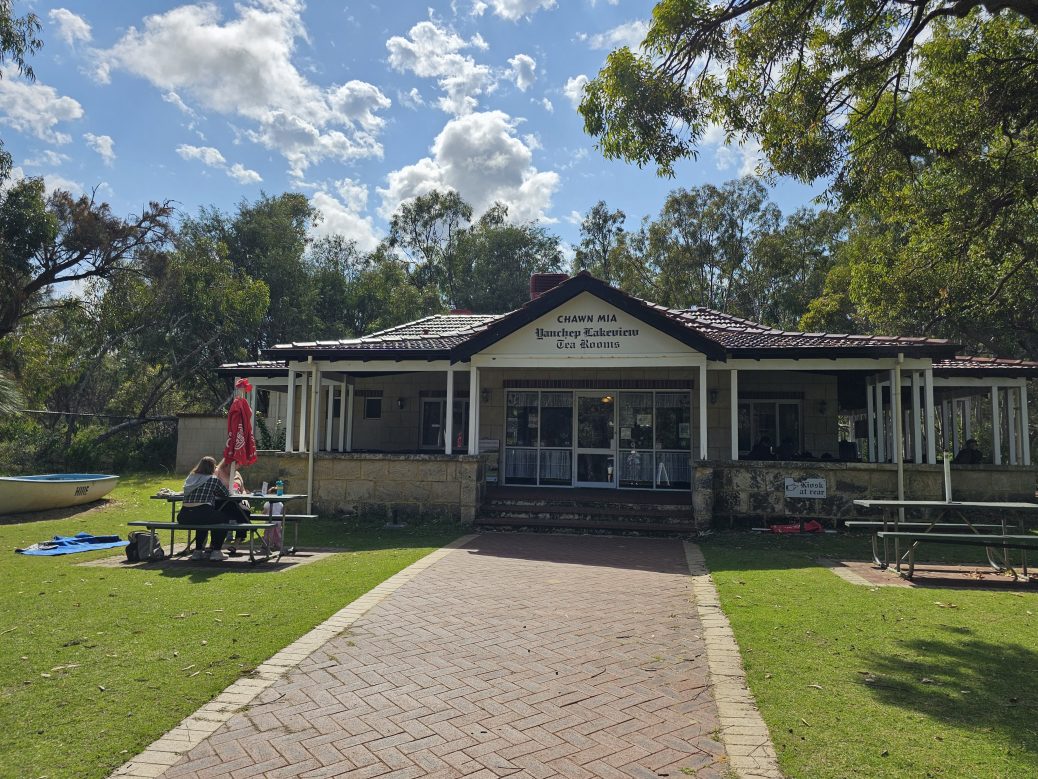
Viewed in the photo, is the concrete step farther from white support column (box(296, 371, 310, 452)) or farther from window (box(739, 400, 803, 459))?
window (box(739, 400, 803, 459))

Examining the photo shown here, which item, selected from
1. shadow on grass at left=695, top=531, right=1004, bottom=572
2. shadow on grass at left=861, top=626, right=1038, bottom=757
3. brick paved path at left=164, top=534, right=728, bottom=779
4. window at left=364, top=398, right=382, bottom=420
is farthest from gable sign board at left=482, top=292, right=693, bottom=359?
shadow on grass at left=861, top=626, right=1038, bottom=757

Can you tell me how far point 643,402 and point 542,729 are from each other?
12.2m

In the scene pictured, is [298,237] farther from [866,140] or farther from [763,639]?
[763,639]

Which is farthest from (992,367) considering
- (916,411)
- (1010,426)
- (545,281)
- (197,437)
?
(197,437)

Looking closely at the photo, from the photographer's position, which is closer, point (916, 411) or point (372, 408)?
point (916, 411)

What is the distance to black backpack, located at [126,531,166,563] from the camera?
898 cm

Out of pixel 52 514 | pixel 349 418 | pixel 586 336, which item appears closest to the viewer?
pixel 586 336

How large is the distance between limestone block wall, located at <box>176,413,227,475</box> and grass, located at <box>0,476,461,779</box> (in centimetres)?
1255

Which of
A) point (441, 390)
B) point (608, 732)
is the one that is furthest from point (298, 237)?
point (608, 732)

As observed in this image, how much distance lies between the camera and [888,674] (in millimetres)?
4992

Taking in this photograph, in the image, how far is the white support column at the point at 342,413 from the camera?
56.9 feet

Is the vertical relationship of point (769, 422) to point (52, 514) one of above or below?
above

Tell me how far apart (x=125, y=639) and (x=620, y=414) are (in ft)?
38.9

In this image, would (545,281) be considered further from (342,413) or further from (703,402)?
(703,402)
